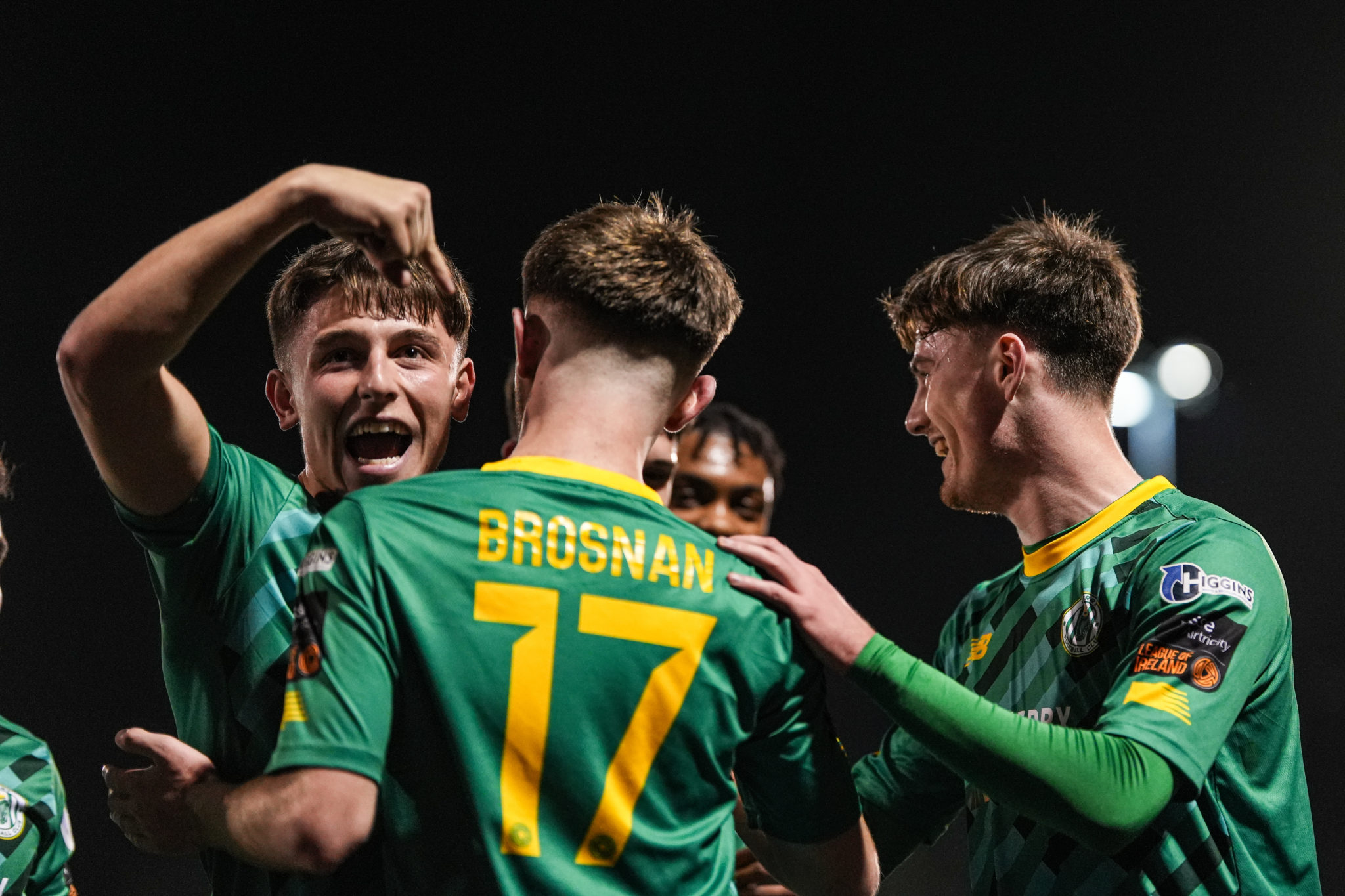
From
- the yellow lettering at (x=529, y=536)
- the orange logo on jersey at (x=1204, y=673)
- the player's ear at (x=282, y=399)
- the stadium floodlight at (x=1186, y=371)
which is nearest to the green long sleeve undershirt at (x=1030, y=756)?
the orange logo on jersey at (x=1204, y=673)

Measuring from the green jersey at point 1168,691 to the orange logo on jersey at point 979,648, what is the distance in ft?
0.17

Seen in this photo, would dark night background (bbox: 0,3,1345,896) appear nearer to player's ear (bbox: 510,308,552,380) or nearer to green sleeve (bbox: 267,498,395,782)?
player's ear (bbox: 510,308,552,380)

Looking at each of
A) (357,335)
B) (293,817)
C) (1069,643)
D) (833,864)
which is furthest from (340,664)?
(1069,643)

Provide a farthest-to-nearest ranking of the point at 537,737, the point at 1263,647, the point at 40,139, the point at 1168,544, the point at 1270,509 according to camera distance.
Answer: the point at 1270,509, the point at 40,139, the point at 1168,544, the point at 1263,647, the point at 537,737

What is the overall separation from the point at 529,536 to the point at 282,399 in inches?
40.2

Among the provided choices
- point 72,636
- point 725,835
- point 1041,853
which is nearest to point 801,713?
point 725,835

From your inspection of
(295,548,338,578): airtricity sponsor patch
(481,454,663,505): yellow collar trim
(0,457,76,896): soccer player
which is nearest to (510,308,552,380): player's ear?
(481,454,663,505): yellow collar trim

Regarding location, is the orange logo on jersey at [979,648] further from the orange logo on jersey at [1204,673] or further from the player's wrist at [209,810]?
the player's wrist at [209,810]

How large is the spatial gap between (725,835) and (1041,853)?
30.3 inches

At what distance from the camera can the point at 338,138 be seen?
4418 mm

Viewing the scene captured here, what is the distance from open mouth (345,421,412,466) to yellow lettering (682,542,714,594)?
0.77 m

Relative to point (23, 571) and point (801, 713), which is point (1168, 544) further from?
point (23, 571)

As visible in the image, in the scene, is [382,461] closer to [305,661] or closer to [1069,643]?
[305,661]

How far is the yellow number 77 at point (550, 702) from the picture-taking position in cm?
126
